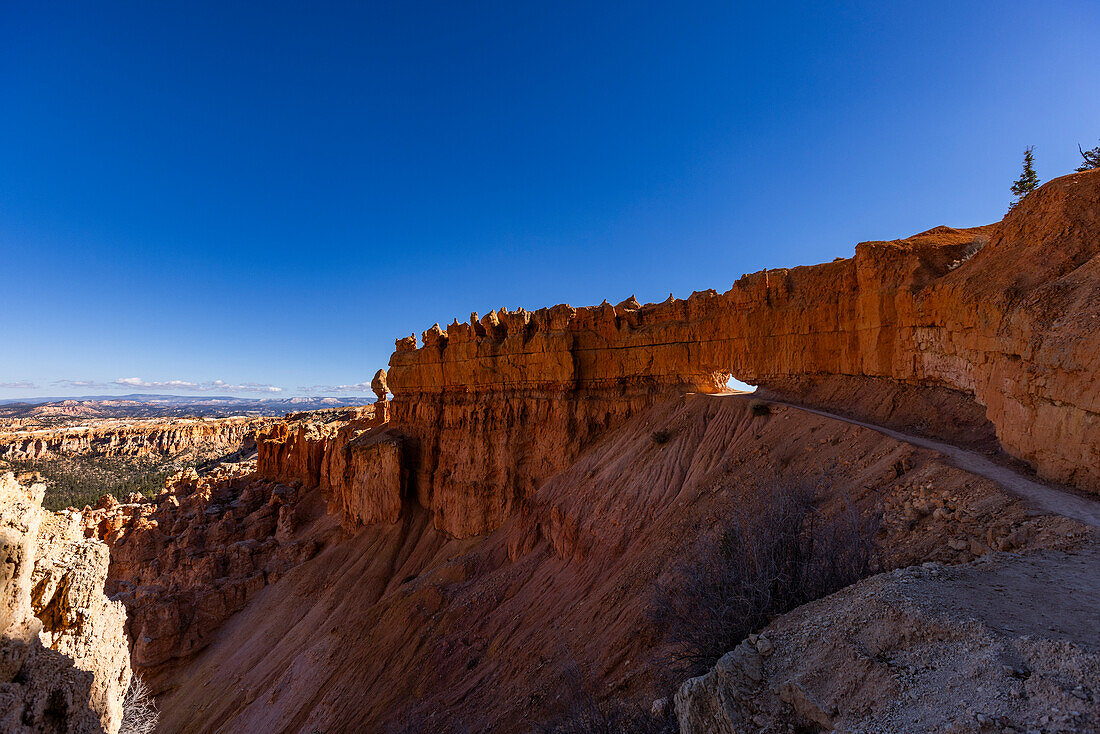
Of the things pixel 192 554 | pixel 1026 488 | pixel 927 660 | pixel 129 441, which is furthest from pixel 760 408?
pixel 129 441

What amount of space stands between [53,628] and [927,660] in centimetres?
1024

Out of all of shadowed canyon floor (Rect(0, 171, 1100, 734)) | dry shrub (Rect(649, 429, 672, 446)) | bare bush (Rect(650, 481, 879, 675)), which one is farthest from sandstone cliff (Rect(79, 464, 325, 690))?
bare bush (Rect(650, 481, 879, 675))

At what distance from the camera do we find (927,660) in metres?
4.07

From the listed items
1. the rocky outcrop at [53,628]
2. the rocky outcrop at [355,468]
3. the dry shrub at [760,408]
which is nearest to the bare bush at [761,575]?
the rocky outcrop at [53,628]

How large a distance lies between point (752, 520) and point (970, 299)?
945 centimetres

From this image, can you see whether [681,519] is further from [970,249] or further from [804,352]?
[970,249]

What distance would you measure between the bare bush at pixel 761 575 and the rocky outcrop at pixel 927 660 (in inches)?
16.3

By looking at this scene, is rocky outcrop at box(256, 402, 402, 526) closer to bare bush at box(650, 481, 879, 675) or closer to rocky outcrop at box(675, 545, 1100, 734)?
bare bush at box(650, 481, 879, 675)

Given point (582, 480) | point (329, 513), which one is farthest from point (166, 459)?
point (582, 480)

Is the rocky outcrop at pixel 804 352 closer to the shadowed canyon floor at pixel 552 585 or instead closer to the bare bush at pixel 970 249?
the bare bush at pixel 970 249

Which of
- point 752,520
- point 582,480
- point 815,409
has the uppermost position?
point 815,409

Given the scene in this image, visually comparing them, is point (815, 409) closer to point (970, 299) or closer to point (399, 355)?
point (970, 299)

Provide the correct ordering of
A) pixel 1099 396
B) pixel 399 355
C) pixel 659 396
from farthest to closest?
pixel 399 355 → pixel 659 396 → pixel 1099 396

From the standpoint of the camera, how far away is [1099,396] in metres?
7.24
